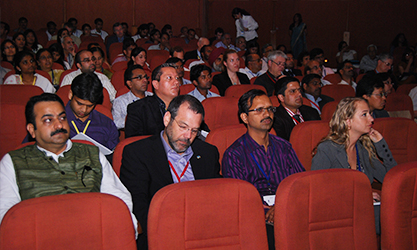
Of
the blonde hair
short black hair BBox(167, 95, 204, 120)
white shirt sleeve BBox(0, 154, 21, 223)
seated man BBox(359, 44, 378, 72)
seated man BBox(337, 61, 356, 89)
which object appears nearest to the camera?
white shirt sleeve BBox(0, 154, 21, 223)

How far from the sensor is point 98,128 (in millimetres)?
2709

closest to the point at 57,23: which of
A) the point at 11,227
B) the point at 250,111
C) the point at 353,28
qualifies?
the point at 353,28

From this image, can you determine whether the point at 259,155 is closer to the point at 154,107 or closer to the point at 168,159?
the point at 168,159

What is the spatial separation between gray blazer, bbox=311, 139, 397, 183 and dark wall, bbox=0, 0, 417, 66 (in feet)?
29.0

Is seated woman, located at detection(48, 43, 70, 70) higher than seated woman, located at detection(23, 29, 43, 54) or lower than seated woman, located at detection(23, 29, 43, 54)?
lower

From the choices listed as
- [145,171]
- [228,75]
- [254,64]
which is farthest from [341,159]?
[254,64]

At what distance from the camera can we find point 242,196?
1432 mm

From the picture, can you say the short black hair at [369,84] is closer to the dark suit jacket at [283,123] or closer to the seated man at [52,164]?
the dark suit jacket at [283,123]

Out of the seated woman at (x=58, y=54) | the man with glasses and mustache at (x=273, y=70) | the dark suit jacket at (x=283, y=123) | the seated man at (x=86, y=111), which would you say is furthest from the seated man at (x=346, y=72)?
the seated woman at (x=58, y=54)

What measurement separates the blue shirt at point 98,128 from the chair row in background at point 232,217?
1482 millimetres

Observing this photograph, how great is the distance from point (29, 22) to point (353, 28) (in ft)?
30.3

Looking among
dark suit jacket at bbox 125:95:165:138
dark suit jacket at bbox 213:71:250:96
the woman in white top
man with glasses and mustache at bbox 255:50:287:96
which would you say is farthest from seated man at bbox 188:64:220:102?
the woman in white top

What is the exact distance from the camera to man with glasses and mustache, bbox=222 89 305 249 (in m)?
2.19

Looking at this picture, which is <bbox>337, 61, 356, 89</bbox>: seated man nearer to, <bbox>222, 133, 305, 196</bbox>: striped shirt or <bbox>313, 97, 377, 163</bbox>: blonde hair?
<bbox>313, 97, 377, 163</bbox>: blonde hair
